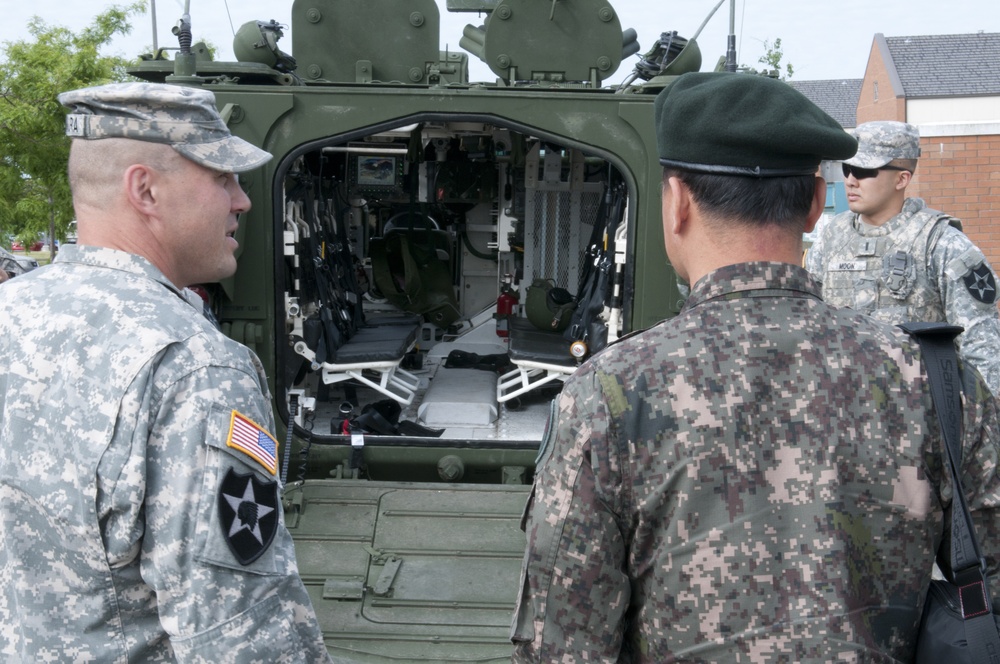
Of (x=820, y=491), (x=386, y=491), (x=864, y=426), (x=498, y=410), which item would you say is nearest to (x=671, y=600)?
(x=820, y=491)

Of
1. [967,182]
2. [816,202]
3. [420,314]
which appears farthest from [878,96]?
[816,202]

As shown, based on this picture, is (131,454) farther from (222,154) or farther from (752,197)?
(752,197)

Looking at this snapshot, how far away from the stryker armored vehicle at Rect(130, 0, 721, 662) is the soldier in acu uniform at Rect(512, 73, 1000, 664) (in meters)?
2.00

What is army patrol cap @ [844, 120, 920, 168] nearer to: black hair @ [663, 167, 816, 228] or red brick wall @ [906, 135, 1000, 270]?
black hair @ [663, 167, 816, 228]

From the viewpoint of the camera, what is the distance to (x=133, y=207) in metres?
1.67

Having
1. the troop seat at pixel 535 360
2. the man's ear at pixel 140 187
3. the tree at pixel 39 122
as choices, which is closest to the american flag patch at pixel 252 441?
the man's ear at pixel 140 187

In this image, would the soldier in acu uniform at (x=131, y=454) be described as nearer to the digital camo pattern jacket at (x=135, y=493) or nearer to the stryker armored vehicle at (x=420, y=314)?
the digital camo pattern jacket at (x=135, y=493)

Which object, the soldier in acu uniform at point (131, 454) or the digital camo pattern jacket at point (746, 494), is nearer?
the digital camo pattern jacket at point (746, 494)

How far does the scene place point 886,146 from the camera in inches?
159

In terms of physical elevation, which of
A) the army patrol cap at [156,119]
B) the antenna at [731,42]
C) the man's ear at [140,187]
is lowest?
the man's ear at [140,187]

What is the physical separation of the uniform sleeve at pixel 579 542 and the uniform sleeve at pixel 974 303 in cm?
292

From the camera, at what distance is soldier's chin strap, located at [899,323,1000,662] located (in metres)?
1.38

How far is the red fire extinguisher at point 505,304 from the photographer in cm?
666

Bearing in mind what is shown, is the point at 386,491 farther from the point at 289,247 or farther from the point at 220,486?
the point at 220,486
